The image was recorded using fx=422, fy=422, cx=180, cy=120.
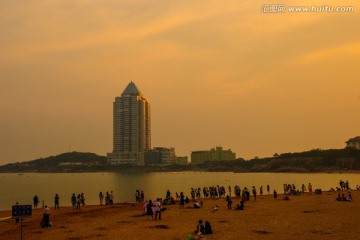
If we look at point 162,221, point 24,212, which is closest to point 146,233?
point 162,221

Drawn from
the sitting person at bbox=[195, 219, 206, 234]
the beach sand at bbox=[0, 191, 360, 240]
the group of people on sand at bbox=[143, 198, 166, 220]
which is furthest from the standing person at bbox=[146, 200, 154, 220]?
the sitting person at bbox=[195, 219, 206, 234]

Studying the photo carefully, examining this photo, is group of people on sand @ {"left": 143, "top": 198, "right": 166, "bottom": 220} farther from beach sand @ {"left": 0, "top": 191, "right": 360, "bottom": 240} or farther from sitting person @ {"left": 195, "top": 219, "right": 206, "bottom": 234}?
sitting person @ {"left": 195, "top": 219, "right": 206, "bottom": 234}

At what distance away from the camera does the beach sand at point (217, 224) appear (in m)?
26.3

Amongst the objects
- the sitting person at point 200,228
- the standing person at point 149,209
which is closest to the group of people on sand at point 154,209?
the standing person at point 149,209

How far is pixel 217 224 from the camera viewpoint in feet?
99.5

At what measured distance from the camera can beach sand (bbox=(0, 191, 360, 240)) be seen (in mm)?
26281

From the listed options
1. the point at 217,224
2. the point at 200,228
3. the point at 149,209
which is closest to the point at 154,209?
the point at 149,209

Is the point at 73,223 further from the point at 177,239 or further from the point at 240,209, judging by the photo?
the point at 240,209

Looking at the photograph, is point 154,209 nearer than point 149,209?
Yes

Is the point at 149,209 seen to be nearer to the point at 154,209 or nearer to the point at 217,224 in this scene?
the point at 154,209

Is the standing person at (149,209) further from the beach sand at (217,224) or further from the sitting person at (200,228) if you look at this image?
the sitting person at (200,228)

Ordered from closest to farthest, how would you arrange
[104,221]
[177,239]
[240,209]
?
[177,239] < [104,221] < [240,209]

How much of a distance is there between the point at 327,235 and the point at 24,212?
685 inches

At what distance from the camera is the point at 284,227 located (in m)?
28.6
